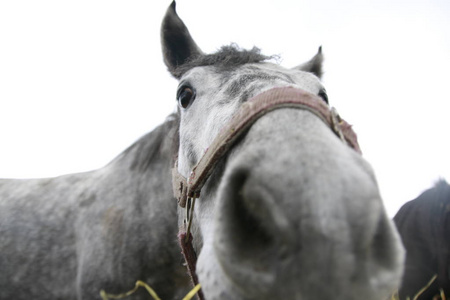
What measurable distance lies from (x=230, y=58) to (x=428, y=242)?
10.7ft

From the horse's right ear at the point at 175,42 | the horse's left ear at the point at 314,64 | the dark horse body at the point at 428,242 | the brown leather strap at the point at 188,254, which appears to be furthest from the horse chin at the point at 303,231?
the dark horse body at the point at 428,242

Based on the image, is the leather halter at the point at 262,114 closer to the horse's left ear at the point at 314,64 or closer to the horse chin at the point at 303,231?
the horse chin at the point at 303,231

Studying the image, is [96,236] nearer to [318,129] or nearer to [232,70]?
[232,70]

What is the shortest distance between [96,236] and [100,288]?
1.62 feet

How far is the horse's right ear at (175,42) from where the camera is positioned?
2.99m

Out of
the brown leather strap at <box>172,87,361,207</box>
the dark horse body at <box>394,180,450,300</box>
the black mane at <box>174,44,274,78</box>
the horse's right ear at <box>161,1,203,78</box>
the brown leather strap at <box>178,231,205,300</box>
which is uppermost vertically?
the horse's right ear at <box>161,1,203,78</box>

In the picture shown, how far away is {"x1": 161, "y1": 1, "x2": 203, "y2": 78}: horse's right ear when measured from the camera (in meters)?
2.99

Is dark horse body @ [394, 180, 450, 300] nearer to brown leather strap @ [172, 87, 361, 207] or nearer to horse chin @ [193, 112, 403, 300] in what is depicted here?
brown leather strap @ [172, 87, 361, 207]

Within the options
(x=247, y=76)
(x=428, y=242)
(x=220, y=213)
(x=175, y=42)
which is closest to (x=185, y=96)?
(x=247, y=76)

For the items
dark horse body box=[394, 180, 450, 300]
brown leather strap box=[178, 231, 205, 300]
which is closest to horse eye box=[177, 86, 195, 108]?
brown leather strap box=[178, 231, 205, 300]

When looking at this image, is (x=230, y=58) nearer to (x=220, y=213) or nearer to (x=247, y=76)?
(x=247, y=76)

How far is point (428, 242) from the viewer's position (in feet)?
12.4

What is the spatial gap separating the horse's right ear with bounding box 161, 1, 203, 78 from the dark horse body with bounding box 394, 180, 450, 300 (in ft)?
11.0

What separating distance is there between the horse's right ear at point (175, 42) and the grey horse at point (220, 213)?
0.01 meters
